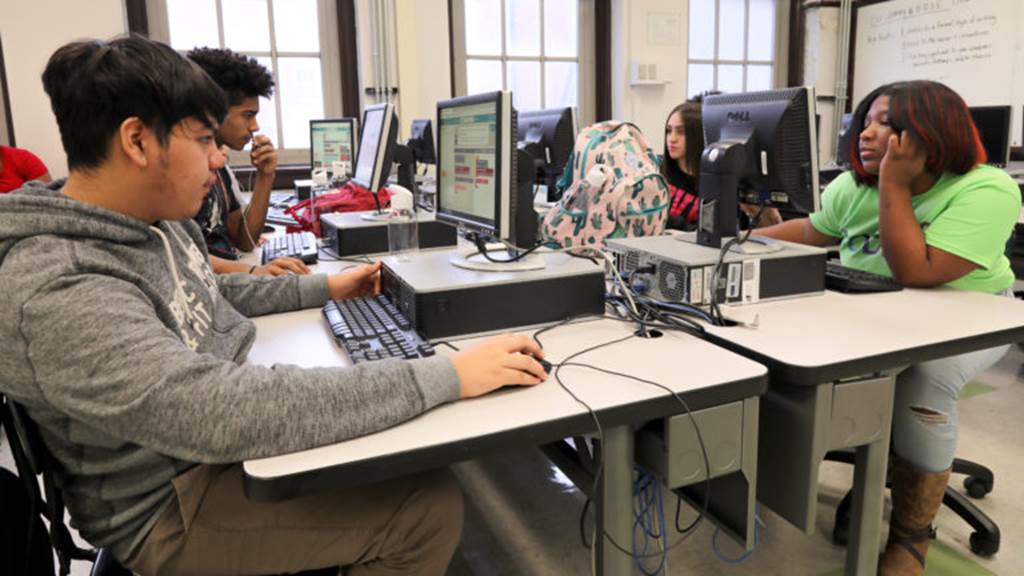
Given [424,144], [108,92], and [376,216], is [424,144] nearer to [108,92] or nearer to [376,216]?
[376,216]

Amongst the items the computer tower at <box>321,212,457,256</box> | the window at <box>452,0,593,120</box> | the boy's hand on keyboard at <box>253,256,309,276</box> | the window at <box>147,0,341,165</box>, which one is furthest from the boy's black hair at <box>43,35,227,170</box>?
the window at <box>452,0,593,120</box>

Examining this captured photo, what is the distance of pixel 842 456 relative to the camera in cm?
191

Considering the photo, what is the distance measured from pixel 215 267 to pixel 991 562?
202 cm

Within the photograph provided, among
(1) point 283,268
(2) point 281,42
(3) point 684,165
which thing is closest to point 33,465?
(1) point 283,268

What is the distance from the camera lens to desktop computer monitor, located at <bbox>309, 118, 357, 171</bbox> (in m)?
3.45

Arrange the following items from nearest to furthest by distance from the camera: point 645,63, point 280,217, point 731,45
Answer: point 280,217 → point 645,63 → point 731,45

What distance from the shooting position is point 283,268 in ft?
5.91

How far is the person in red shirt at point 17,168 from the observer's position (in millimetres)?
3074

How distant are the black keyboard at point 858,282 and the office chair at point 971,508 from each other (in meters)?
0.39

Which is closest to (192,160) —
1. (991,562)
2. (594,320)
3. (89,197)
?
(89,197)

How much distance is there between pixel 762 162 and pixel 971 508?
100cm

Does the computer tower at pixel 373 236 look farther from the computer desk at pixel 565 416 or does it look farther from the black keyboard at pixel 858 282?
the black keyboard at pixel 858 282

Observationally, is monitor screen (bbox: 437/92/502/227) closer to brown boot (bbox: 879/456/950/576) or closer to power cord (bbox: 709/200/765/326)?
power cord (bbox: 709/200/765/326)

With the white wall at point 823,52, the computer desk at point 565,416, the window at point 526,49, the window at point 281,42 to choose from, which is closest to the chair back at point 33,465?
the computer desk at point 565,416
